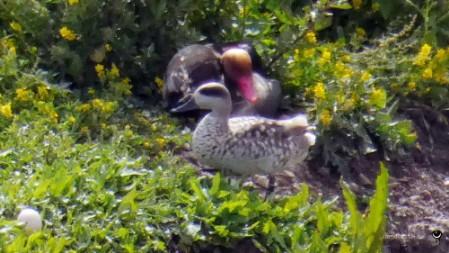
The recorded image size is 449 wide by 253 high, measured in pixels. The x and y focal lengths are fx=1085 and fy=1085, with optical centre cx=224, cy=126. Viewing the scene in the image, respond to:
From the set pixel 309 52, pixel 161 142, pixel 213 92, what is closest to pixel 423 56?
pixel 309 52

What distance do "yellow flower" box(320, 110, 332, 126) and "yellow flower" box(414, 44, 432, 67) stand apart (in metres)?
0.82

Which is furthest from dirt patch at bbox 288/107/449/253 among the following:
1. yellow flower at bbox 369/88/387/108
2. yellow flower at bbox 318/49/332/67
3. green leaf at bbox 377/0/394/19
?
green leaf at bbox 377/0/394/19

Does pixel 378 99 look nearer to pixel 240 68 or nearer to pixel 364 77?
pixel 364 77

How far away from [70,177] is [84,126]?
0.86m

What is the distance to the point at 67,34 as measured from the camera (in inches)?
262

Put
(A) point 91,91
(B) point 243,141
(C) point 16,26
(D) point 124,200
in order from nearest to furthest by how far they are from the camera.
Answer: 1. (D) point 124,200
2. (B) point 243,141
3. (A) point 91,91
4. (C) point 16,26

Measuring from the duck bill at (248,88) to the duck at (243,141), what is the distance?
0.79m

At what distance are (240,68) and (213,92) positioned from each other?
107 centimetres

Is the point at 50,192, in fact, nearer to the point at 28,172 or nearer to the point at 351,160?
the point at 28,172

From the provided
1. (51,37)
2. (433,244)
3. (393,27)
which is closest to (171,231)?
(433,244)

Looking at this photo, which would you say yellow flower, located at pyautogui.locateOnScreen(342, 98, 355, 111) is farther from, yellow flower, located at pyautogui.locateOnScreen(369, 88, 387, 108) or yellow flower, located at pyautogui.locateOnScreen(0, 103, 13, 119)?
yellow flower, located at pyautogui.locateOnScreen(0, 103, 13, 119)

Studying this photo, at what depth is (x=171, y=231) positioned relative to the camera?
17.5 feet

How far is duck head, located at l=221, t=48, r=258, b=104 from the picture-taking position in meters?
6.90

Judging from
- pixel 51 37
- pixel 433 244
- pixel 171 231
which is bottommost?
pixel 433 244
